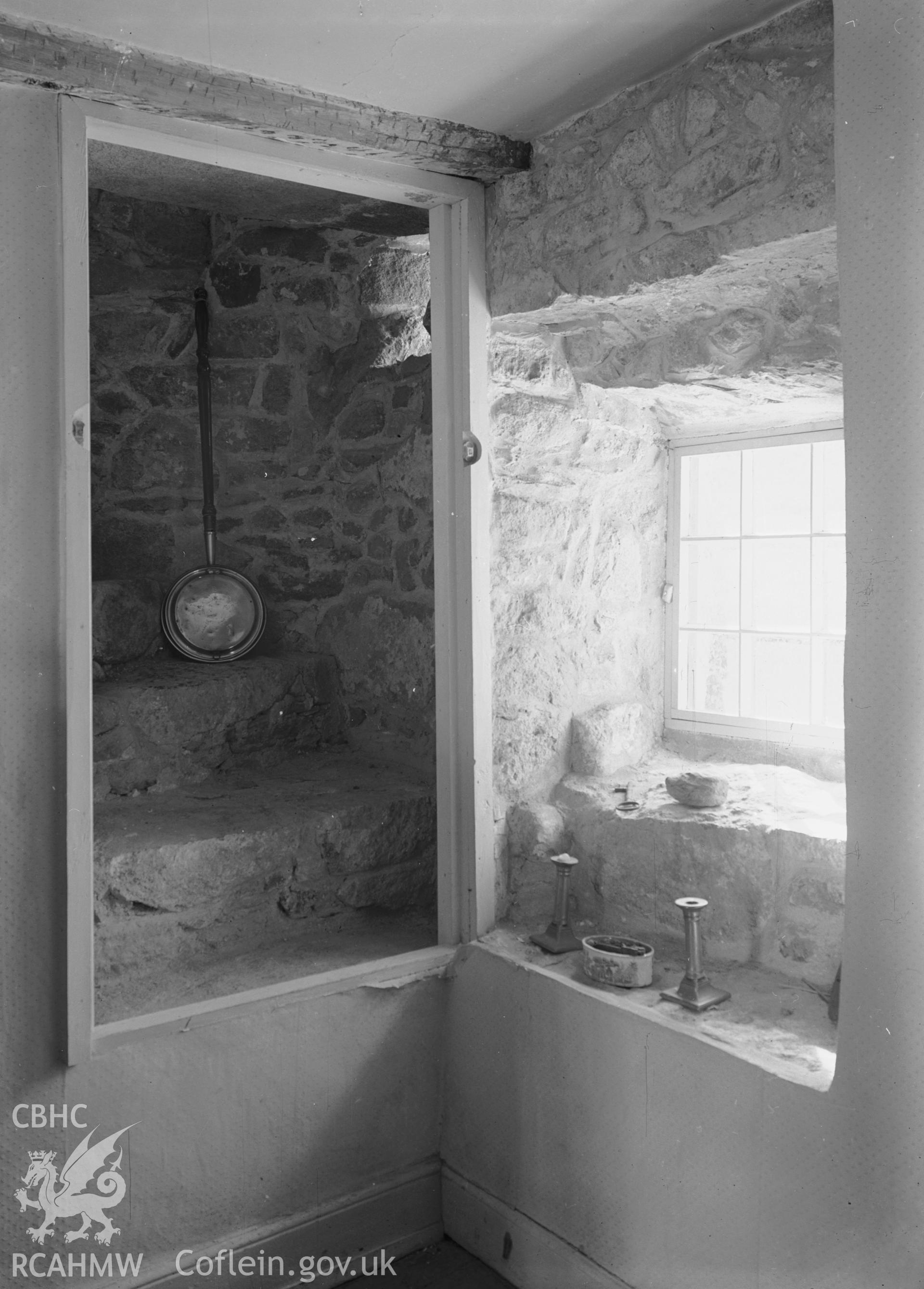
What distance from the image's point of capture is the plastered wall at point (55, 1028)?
1.78 meters

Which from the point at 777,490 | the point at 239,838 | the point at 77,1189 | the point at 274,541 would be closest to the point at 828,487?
the point at 777,490

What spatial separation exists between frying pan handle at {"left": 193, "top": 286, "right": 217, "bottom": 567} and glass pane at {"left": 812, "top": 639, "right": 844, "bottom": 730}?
1729mm

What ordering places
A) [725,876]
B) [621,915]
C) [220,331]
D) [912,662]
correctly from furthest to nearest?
A: [220,331], [621,915], [725,876], [912,662]

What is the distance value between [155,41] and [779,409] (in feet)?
4.57

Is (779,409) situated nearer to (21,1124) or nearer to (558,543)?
(558,543)

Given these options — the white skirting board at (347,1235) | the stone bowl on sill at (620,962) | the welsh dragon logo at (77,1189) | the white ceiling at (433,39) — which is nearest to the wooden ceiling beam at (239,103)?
the white ceiling at (433,39)

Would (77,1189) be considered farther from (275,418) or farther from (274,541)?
(275,418)

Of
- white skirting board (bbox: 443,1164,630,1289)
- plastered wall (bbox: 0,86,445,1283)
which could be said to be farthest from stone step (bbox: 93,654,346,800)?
white skirting board (bbox: 443,1164,630,1289)

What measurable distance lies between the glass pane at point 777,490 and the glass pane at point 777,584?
36mm

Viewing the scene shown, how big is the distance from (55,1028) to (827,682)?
5.49 ft

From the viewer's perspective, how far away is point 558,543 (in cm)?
243

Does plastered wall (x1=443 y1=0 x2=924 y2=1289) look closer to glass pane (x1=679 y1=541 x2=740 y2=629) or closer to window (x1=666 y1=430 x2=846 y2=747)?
window (x1=666 y1=430 x2=846 y2=747)

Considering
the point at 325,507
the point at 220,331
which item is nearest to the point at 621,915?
the point at 325,507

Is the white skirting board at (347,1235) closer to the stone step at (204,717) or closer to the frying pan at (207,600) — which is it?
the stone step at (204,717)
